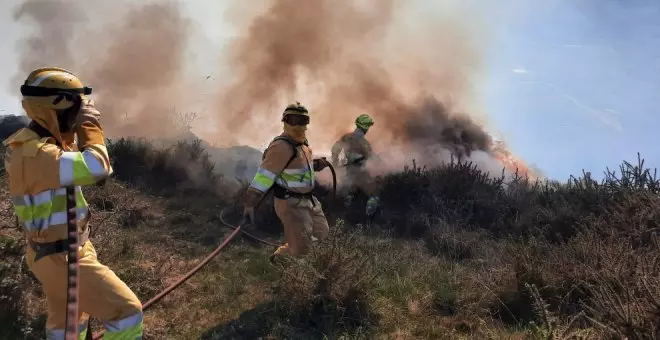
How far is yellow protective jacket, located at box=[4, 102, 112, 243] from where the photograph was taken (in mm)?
2381

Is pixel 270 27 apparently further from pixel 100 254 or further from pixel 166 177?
pixel 100 254

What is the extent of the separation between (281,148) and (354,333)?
1975mm

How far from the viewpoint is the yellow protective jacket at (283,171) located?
4660mm

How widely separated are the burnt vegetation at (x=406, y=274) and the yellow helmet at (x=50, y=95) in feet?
5.68

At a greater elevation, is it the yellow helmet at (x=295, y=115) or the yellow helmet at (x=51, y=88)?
the yellow helmet at (x=295, y=115)

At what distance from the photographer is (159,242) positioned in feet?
19.9

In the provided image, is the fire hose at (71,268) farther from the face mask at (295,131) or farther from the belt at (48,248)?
the face mask at (295,131)

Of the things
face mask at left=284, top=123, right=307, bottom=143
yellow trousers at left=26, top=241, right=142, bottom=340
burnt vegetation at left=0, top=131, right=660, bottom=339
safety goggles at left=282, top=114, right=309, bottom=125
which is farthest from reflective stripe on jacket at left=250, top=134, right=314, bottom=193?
yellow trousers at left=26, top=241, right=142, bottom=340

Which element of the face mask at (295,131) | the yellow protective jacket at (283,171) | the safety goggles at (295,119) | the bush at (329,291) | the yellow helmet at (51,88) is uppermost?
the safety goggles at (295,119)

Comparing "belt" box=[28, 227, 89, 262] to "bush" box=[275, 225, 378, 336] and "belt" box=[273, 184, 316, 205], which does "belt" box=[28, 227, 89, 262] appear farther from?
"belt" box=[273, 184, 316, 205]

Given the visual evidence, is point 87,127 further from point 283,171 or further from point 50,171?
point 283,171

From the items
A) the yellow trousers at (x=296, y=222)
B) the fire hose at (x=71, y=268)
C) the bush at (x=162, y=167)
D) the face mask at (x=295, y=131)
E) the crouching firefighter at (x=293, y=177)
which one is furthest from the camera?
the bush at (x=162, y=167)

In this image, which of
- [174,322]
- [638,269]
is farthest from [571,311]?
[174,322]

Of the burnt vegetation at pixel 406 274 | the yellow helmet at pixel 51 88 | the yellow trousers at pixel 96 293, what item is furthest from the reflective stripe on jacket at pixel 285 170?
the yellow helmet at pixel 51 88
